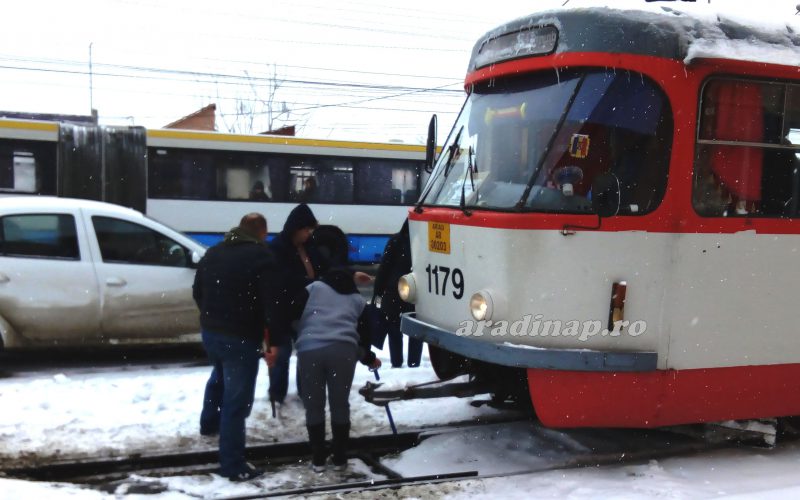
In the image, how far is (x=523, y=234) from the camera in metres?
5.32

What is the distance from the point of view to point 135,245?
8.88 meters

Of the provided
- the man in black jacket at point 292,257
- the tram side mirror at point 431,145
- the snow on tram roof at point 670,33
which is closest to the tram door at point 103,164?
the man in black jacket at point 292,257

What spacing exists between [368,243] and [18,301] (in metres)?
12.3

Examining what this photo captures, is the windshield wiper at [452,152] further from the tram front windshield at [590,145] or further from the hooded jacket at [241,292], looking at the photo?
the hooded jacket at [241,292]

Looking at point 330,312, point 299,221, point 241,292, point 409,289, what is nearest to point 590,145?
point 409,289

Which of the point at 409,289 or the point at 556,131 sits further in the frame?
the point at 409,289

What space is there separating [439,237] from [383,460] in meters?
1.79

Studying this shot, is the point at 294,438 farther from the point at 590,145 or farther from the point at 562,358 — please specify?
the point at 590,145

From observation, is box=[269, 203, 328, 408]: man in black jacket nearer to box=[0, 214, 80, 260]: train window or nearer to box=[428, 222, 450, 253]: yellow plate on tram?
box=[428, 222, 450, 253]: yellow plate on tram

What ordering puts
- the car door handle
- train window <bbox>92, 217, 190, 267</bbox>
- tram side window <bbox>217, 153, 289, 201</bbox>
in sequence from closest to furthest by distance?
the car door handle, train window <bbox>92, 217, 190, 267</bbox>, tram side window <bbox>217, 153, 289, 201</bbox>

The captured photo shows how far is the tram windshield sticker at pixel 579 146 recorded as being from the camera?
217 inches

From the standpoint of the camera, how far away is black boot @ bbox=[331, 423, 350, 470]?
5809mm
